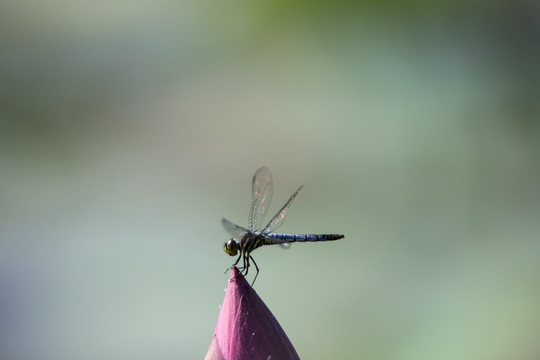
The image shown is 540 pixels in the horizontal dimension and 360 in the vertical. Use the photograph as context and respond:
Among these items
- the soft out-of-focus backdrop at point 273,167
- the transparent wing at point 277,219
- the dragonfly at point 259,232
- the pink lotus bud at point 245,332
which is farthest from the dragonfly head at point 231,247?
the soft out-of-focus backdrop at point 273,167

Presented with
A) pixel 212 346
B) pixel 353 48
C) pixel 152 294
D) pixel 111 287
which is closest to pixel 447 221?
pixel 353 48

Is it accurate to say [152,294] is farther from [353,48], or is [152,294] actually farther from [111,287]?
[353,48]

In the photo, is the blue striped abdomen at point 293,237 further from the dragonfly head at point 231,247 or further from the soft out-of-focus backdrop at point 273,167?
the soft out-of-focus backdrop at point 273,167

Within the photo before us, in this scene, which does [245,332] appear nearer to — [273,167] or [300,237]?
[300,237]

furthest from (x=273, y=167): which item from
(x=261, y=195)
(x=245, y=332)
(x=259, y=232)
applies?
(x=245, y=332)

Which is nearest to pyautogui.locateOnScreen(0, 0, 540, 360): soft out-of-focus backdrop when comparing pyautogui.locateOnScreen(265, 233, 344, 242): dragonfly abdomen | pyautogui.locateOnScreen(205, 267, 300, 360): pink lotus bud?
pyautogui.locateOnScreen(265, 233, 344, 242): dragonfly abdomen
